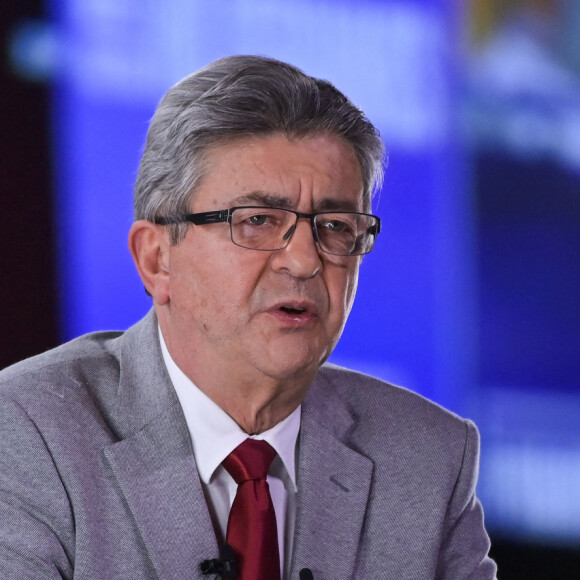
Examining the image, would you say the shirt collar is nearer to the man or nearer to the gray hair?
the man

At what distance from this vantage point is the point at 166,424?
195cm

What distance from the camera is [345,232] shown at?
2012 mm

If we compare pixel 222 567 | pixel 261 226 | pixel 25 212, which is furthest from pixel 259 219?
pixel 25 212

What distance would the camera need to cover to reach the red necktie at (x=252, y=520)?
72.4 inches

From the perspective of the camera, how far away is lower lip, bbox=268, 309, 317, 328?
1886 millimetres

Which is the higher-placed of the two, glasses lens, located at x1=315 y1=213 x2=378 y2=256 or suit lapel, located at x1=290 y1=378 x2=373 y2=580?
glasses lens, located at x1=315 y1=213 x2=378 y2=256

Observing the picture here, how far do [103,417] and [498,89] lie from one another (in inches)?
119

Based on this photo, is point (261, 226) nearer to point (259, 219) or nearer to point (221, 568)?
point (259, 219)

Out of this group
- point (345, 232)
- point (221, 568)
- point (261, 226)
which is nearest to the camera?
point (221, 568)

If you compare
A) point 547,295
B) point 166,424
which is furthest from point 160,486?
point 547,295

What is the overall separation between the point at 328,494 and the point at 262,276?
548 millimetres

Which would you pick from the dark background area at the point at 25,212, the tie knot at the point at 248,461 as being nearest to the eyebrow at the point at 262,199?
the tie knot at the point at 248,461

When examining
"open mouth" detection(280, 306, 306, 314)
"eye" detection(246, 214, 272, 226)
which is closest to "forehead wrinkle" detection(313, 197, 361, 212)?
"eye" detection(246, 214, 272, 226)

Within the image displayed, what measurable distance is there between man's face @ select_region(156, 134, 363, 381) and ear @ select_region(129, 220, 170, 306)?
0.16ft
